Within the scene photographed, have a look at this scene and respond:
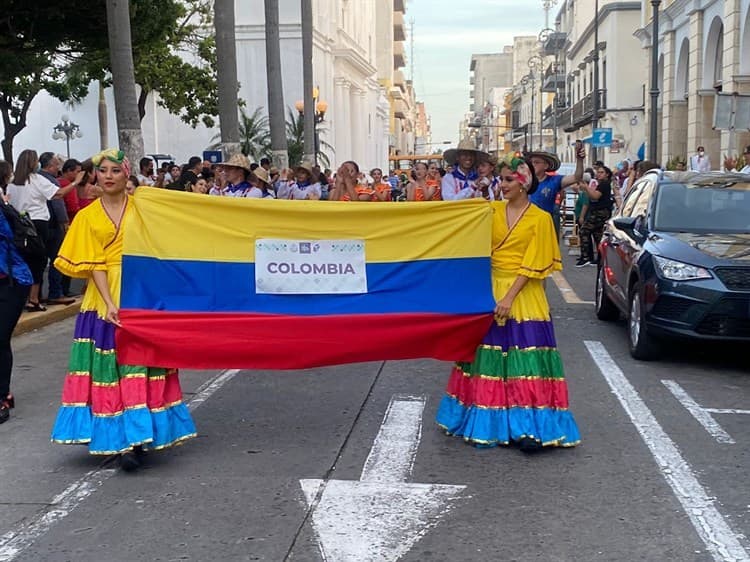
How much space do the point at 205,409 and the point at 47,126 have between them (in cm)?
5289

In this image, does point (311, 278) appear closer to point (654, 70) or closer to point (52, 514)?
point (52, 514)

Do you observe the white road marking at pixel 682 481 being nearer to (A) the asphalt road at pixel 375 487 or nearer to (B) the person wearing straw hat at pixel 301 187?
(A) the asphalt road at pixel 375 487

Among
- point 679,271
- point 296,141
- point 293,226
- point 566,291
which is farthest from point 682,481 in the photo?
point 296,141

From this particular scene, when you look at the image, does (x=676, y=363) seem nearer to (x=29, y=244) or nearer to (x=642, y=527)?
(x=642, y=527)

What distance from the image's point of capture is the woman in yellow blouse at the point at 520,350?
608 centimetres

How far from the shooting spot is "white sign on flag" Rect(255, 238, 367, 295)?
20.2 ft

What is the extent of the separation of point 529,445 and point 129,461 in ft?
7.92

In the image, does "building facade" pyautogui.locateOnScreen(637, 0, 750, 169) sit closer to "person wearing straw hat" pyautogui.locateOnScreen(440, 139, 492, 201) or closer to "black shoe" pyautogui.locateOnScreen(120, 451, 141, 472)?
"person wearing straw hat" pyautogui.locateOnScreen(440, 139, 492, 201)

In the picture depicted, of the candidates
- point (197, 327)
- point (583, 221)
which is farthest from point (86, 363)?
point (583, 221)

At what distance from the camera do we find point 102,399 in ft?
18.8

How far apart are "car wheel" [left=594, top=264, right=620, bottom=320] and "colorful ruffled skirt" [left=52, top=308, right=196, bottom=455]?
6941 millimetres

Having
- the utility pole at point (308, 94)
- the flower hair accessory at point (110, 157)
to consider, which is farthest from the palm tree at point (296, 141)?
the flower hair accessory at point (110, 157)

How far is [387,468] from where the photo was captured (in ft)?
19.2

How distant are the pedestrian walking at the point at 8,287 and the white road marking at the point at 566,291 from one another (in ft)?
25.6
